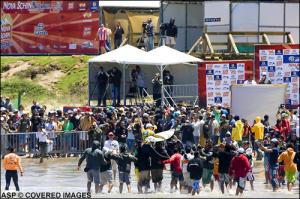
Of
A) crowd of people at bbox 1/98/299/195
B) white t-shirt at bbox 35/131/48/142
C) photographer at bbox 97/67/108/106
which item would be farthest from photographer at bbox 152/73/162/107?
white t-shirt at bbox 35/131/48/142

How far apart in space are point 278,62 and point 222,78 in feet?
6.96

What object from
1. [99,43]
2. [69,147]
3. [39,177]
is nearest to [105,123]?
[69,147]

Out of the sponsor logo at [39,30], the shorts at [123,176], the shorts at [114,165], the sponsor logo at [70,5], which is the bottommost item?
the shorts at [123,176]

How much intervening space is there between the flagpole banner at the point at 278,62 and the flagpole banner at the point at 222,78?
0.41 metres

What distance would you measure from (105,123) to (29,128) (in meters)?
2.94

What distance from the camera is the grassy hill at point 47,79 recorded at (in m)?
52.3

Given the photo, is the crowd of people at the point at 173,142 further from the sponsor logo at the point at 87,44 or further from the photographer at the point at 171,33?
the sponsor logo at the point at 87,44

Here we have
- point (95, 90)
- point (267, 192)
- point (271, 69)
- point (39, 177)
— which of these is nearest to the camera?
point (267, 192)

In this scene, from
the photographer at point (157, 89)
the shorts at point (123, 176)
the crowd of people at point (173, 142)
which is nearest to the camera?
the crowd of people at point (173, 142)

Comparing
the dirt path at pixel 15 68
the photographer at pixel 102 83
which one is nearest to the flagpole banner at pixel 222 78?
the photographer at pixel 102 83

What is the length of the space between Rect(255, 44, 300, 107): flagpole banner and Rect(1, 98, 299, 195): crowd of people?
3031mm

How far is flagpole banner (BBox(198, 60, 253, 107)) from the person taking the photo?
143ft

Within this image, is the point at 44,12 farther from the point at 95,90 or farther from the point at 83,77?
the point at 95,90

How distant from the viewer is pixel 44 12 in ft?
177
